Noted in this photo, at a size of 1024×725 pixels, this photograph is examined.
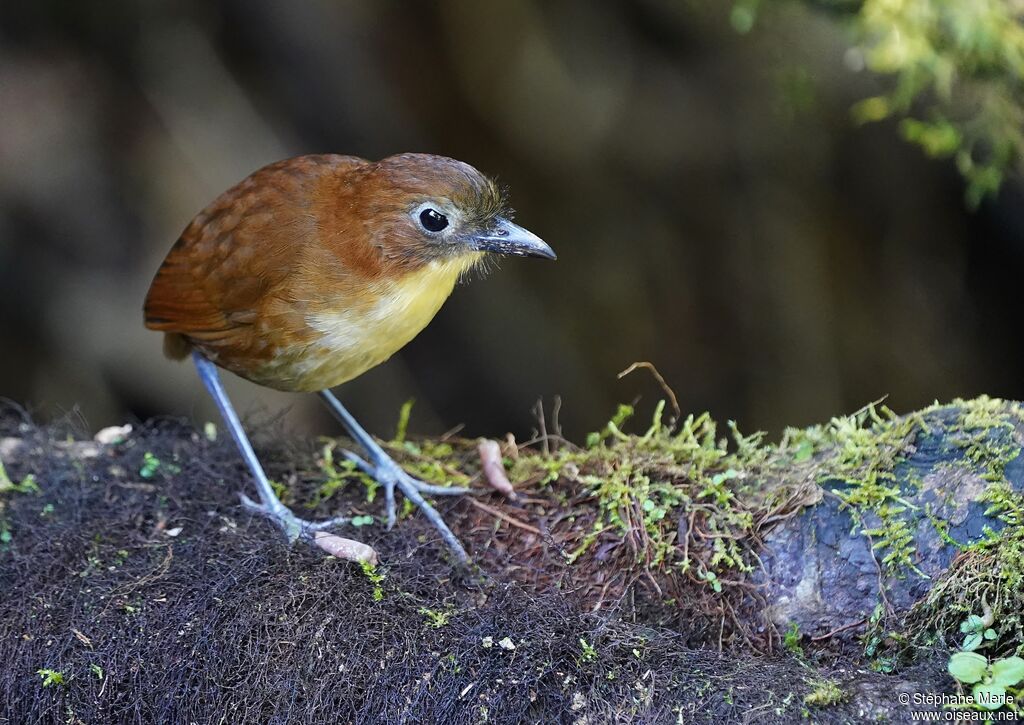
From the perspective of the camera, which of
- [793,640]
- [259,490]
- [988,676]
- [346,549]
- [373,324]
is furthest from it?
[259,490]

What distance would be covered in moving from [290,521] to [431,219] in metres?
1.13

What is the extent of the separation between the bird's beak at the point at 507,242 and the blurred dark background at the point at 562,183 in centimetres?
290

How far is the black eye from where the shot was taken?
3201 mm

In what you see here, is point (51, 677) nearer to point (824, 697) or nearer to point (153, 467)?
point (153, 467)

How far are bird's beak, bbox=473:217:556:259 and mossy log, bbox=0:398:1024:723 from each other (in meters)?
0.72

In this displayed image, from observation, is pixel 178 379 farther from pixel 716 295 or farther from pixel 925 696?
pixel 925 696

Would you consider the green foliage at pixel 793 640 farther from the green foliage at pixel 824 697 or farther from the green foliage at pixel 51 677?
the green foliage at pixel 51 677

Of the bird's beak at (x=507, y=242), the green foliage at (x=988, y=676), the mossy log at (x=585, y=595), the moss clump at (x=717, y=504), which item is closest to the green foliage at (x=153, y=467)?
the mossy log at (x=585, y=595)

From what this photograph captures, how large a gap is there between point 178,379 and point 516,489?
A: 389 centimetres

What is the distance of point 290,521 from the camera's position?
324 centimetres

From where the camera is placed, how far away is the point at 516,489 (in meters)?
3.41

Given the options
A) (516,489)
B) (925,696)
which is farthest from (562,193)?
(925,696)

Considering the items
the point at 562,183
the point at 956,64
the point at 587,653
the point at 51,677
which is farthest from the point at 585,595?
the point at 562,183

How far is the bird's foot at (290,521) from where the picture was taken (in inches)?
125
